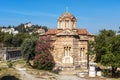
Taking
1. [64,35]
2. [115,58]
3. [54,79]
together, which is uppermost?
[64,35]

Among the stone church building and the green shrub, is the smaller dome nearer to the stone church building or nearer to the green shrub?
the stone church building

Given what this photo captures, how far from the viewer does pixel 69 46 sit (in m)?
47.2

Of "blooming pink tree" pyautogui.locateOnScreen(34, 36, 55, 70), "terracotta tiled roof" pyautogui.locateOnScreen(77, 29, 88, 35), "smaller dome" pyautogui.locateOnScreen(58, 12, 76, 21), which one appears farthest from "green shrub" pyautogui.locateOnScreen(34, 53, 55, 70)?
"terracotta tiled roof" pyautogui.locateOnScreen(77, 29, 88, 35)

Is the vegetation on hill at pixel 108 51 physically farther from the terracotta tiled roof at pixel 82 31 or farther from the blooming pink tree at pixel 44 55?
the terracotta tiled roof at pixel 82 31

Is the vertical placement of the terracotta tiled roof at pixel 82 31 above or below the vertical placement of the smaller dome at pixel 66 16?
below

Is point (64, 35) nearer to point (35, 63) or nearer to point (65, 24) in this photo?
point (65, 24)

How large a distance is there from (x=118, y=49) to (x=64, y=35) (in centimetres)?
1099

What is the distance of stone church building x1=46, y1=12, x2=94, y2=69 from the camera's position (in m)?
47.0

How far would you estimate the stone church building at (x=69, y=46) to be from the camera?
4696 centimetres

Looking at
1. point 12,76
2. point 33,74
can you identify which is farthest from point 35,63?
point 12,76

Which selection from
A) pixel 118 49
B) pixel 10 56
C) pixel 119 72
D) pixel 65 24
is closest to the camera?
pixel 118 49

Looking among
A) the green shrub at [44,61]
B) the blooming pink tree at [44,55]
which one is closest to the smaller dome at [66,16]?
the blooming pink tree at [44,55]

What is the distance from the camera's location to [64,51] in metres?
47.4

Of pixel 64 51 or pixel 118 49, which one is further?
pixel 64 51
